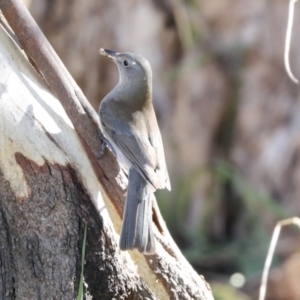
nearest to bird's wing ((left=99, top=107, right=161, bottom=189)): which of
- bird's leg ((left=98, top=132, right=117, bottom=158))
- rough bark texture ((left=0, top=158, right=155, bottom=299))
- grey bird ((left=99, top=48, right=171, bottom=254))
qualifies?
grey bird ((left=99, top=48, right=171, bottom=254))

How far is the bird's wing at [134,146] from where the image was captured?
306 centimetres

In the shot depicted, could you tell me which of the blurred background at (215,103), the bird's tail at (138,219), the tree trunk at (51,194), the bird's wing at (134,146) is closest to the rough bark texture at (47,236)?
the tree trunk at (51,194)

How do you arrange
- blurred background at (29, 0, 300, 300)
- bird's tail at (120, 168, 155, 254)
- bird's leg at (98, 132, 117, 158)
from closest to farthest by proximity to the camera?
bird's tail at (120, 168, 155, 254) → bird's leg at (98, 132, 117, 158) → blurred background at (29, 0, 300, 300)

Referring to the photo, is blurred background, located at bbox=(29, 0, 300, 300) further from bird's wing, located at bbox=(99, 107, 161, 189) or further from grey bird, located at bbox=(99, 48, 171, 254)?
bird's wing, located at bbox=(99, 107, 161, 189)

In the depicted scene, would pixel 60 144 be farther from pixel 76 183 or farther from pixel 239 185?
pixel 239 185

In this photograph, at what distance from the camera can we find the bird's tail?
8.87 feet

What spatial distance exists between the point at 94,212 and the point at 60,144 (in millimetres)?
296

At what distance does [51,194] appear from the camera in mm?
2727

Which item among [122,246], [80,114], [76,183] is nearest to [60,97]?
[80,114]

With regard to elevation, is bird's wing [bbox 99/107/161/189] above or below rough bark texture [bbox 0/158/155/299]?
above

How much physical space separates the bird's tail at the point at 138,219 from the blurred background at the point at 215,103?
322 centimetres

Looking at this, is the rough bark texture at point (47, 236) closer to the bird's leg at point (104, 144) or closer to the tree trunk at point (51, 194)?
the tree trunk at point (51, 194)

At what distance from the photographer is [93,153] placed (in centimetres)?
289

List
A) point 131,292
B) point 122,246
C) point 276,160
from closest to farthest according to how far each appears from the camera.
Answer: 1. point 122,246
2. point 131,292
3. point 276,160
